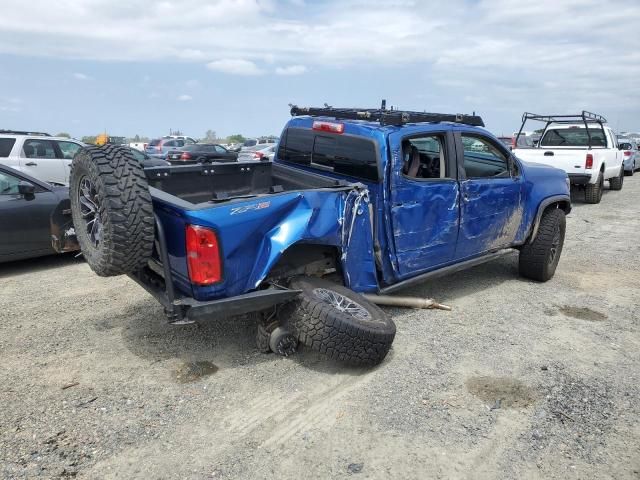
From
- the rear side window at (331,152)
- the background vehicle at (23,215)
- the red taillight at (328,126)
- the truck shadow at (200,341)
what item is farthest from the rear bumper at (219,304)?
the background vehicle at (23,215)

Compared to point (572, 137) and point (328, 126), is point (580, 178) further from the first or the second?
point (328, 126)

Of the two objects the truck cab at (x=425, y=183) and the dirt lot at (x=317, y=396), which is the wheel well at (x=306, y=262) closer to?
the truck cab at (x=425, y=183)

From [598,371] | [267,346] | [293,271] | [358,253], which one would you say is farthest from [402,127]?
[598,371]

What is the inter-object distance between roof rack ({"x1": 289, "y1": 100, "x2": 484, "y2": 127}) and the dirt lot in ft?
→ 5.81

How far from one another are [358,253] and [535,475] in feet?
6.36

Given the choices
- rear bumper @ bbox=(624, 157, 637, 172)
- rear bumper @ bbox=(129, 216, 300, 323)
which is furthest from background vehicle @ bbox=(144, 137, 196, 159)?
rear bumper @ bbox=(129, 216, 300, 323)

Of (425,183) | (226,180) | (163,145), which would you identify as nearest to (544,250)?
(425,183)

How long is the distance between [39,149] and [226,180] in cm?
706

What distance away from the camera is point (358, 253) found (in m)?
4.05

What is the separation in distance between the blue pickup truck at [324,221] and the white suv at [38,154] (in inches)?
269

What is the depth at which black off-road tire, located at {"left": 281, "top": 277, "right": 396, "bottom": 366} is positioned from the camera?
11.4 feet

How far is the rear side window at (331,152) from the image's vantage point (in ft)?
14.1

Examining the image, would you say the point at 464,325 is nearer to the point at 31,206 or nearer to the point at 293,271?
the point at 293,271

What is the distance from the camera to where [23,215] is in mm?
6062
